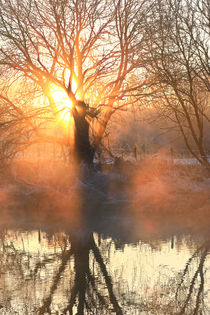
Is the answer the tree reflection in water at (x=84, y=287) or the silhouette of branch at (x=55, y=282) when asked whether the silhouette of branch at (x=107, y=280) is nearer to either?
the tree reflection in water at (x=84, y=287)

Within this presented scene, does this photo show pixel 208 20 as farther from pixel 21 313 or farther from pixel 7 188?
pixel 21 313

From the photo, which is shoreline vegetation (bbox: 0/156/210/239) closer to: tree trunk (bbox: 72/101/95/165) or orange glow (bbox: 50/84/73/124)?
tree trunk (bbox: 72/101/95/165)

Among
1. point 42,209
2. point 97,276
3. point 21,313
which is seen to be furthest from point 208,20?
point 21,313

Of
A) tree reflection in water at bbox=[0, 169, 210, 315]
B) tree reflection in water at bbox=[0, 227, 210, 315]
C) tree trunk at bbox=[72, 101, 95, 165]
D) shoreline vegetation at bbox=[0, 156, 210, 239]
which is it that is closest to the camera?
tree reflection in water at bbox=[0, 227, 210, 315]

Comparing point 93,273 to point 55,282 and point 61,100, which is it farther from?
point 61,100

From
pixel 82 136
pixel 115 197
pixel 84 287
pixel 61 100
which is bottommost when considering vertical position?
pixel 84 287

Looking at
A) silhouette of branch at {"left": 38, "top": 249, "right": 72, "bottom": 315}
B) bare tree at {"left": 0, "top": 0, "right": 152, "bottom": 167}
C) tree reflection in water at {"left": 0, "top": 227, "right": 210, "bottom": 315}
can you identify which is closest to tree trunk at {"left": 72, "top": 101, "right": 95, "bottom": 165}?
bare tree at {"left": 0, "top": 0, "right": 152, "bottom": 167}

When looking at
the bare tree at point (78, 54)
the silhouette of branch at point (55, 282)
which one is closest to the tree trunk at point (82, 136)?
the bare tree at point (78, 54)

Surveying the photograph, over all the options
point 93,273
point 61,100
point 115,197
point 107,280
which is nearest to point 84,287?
point 107,280

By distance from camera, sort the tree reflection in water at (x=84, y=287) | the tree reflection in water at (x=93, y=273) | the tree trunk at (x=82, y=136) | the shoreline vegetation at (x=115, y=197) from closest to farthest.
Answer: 1. the tree reflection in water at (x=84, y=287)
2. the tree reflection in water at (x=93, y=273)
3. the shoreline vegetation at (x=115, y=197)
4. the tree trunk at (x=82, y=136)

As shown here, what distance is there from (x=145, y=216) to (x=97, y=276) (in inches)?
285

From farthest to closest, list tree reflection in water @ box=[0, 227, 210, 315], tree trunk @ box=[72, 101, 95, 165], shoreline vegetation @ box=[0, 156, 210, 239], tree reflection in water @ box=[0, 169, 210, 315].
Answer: tree trunk @ box=[72, 101, 95, 165]
shoreline vegetation @ box=[0, 156, 210, 239]
tree reflection in water @ box=[0, 169, 210, 315]
tree reflection in water @ box=[0, 227, 210, 315]

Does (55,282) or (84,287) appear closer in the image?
(84,287)

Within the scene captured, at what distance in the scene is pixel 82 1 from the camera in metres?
19.8
